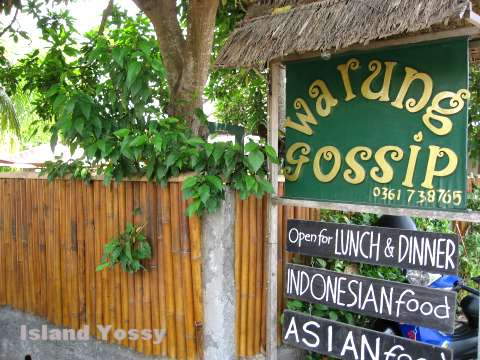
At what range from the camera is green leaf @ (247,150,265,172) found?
9.10 ft

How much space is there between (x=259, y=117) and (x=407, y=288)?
2.88 m

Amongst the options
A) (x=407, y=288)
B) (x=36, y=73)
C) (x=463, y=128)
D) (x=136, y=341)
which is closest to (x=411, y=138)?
(x=463, y=128)

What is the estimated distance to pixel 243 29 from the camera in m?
3.01

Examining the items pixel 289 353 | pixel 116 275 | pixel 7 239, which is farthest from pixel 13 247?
pixel 289 353

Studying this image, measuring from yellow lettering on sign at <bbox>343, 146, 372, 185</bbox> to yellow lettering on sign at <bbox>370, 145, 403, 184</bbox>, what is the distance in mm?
61

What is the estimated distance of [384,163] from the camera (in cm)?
260

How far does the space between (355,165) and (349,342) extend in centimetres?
108

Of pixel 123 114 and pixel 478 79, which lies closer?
pixel 123 114

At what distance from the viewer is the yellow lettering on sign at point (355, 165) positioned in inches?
105

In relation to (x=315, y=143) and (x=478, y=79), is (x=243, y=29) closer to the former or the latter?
(x=315, y=143)

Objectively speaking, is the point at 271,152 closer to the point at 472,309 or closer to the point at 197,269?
the point at 197,269

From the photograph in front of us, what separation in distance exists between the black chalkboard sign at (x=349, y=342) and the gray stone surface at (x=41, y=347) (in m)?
1.31

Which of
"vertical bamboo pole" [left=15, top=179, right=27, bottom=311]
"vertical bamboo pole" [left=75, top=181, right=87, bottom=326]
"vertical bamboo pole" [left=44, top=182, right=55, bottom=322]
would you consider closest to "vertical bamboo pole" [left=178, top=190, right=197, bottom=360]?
"vertical bamboo pole" [left=75, top=181, right=87, bottom=326]

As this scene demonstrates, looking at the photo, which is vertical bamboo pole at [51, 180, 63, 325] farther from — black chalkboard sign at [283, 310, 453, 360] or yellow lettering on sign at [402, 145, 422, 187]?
yellow lettering on sign at [402, 145, 422, 187]
